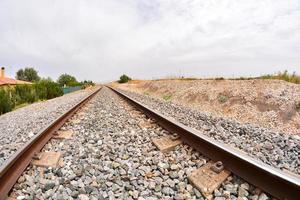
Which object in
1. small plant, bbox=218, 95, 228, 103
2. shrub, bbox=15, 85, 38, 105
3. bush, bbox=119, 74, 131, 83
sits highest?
bush, bbox=119, 74, 131, 83

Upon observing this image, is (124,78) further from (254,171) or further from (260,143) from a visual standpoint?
(254,171)

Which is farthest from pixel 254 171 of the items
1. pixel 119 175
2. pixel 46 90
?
pixel 46 90

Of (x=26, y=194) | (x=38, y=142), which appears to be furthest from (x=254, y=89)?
(x=26, y=194)

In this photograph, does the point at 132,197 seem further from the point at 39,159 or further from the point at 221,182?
the point at 39,159

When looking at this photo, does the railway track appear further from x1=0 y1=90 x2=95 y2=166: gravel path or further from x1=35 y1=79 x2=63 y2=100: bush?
x1=35 y1=79 x2=63 y2=100: bush

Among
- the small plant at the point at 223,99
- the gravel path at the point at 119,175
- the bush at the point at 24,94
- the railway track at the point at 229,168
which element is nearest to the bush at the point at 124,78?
the bush at the point at 24,94

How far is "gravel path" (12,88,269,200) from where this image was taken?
2268 mm

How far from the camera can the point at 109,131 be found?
464 centimetres

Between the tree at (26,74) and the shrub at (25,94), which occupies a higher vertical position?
the tree at (26,74)

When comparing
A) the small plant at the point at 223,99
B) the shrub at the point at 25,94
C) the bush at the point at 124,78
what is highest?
the bush at the point at 124,78

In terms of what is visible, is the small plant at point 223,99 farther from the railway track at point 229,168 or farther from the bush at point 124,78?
the bush at point 124,78

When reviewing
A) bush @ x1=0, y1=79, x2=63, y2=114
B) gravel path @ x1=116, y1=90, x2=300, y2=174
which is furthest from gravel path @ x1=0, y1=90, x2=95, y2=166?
bush @ x1=0, y1=79, x2=63, y2=114

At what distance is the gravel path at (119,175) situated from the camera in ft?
7.44

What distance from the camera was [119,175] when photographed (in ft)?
8.82
